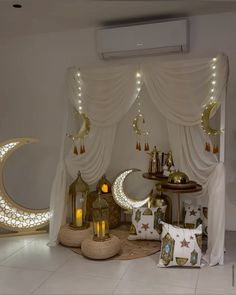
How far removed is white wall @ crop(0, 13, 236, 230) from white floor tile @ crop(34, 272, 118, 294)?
1.75 m

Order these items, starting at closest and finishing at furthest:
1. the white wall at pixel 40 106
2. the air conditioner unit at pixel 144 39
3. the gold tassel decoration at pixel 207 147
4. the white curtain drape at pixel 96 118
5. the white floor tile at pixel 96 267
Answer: the white floor tile at pixel 96 267 → the gold tassel decoration at pixel 207 147 → the white curtain drape at pixel 96 118 → the air conditioner unit at pixel 144 39 → the white wall at pixel 40 106

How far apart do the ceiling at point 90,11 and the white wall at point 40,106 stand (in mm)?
312

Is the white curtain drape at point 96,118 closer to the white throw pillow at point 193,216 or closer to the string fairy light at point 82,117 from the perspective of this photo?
the string fairy light at point 82,117

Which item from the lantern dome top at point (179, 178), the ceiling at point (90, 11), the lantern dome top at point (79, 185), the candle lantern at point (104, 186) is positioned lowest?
the candle lantern at point (104, 186)

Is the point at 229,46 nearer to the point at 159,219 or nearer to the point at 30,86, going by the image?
the point at 159,219

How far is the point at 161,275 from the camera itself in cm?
286

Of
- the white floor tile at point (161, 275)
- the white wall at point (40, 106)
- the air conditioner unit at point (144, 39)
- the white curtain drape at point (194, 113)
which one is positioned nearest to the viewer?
the white floor tile at point (161, 275)

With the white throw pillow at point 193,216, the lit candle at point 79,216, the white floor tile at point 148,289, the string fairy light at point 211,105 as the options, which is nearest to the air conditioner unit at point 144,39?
the string fairy light at point 211,105

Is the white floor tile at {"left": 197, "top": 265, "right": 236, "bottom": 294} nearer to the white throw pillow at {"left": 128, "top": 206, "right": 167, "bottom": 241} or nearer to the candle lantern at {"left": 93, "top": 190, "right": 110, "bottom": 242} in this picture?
the white throw pillow at {"left": 128, "top": 206, "right": 167, "bottom": 241}

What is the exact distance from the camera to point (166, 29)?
3879mm

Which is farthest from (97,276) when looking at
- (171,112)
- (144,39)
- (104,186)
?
(144,39)

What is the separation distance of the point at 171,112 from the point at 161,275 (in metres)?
1.57

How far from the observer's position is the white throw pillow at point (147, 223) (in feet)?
11.8

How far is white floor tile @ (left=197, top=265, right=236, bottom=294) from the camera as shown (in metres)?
2.62
